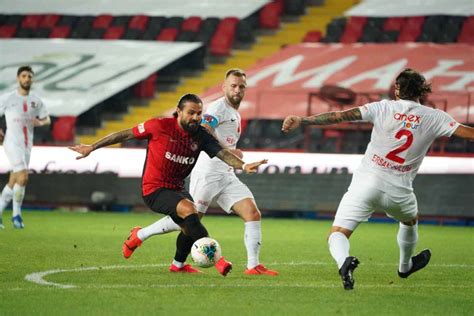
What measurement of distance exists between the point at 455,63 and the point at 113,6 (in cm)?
1137

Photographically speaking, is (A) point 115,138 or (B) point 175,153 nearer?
(A) point 115,138

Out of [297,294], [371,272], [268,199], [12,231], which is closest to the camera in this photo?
[297,294]

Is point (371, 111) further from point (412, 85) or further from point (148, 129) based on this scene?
point (148, 129)

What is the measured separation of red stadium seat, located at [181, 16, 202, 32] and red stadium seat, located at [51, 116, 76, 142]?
5.14 m

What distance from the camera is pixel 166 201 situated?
10367mm

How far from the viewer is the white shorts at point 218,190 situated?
37.5ft

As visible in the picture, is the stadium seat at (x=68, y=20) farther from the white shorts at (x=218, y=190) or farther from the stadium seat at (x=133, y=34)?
the white shorts at (x=218, y=190)

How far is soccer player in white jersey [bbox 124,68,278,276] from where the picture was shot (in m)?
11.2

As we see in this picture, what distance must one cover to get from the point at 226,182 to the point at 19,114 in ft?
21.5

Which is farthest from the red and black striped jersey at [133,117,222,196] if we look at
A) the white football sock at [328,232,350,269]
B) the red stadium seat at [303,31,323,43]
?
the red stadium seat at [303,31,323,43]

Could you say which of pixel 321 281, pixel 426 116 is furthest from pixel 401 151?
pixel 321 281

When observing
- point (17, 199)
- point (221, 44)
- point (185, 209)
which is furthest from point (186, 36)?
point (185, 209)

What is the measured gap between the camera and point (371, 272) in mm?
11406

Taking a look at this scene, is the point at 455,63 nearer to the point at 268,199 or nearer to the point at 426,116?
the point at 268,199
